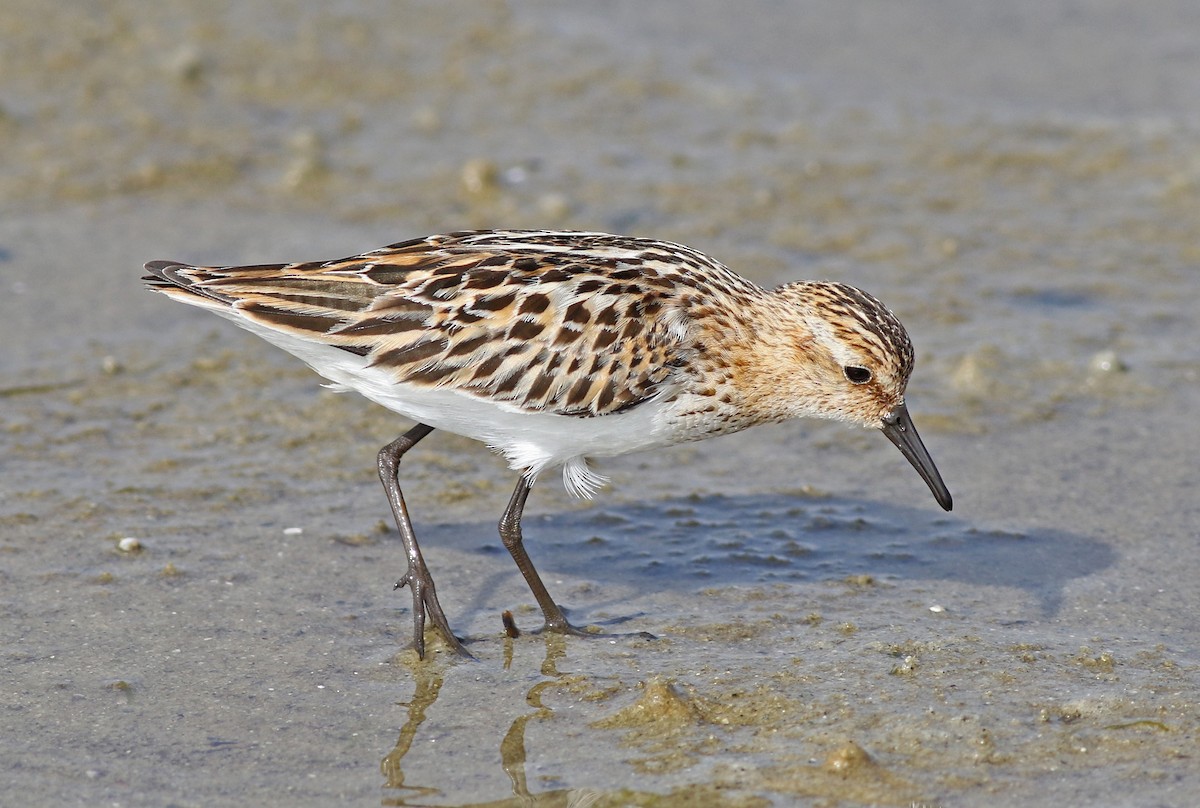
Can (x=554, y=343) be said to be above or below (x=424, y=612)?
above

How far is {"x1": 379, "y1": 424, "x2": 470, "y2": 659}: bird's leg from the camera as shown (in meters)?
6.72

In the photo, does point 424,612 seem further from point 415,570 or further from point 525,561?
point 525,561

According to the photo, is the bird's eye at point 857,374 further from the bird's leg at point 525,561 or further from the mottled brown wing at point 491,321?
the bird's leg at point 525,561

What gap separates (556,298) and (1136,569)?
10.2 ft

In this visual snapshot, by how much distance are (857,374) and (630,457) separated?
2050 mm

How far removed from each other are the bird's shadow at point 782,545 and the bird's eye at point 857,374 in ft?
3.49

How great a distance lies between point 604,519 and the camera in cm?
801

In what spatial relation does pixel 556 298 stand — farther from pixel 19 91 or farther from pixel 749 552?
pixel 19 91

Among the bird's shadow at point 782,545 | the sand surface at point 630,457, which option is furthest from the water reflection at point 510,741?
the bird's shadow at point 782,545

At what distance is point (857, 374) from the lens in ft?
22.7

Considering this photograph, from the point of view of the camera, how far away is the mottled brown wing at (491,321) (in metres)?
6.52

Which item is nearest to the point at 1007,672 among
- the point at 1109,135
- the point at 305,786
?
the point at 305,786

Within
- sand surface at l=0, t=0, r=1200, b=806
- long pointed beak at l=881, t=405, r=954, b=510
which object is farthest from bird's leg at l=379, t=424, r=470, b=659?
long pointed beak at l=881, t=405, r=954, b=510

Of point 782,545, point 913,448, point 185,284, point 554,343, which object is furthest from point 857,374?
point 185,284
